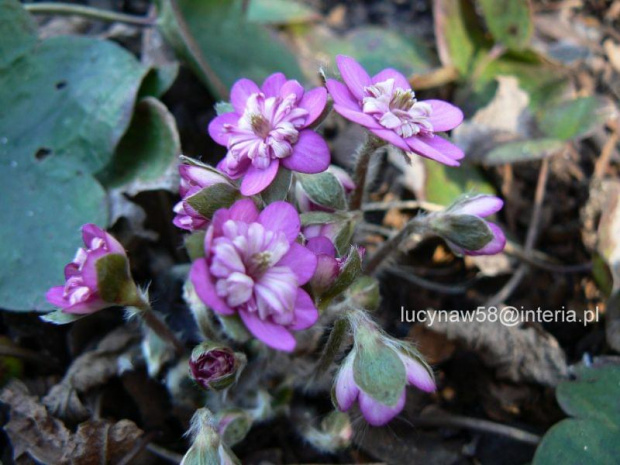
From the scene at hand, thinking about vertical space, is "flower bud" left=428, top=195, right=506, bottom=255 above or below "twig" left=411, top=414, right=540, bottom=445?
above

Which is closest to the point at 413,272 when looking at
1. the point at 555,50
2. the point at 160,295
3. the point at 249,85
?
the point at 160,295

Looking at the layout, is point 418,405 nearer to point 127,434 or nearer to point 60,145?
point 127,434

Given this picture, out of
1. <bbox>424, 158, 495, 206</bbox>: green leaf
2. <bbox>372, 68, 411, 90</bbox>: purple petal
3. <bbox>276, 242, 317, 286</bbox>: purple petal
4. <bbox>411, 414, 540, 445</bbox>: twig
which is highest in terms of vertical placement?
<bbox>372, 68, 411, 90</bbox>: purple petal

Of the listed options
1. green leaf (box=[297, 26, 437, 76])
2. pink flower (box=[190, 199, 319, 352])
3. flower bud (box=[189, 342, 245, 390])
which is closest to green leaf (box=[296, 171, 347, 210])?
pink flower (box=[190, 199, 319, 352])

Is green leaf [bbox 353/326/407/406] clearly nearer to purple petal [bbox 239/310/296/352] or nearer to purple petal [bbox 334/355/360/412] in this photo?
purple petal [bbox 334/355/360/412]

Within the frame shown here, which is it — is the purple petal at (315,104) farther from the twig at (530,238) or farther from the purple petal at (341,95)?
the twig at (530,238)

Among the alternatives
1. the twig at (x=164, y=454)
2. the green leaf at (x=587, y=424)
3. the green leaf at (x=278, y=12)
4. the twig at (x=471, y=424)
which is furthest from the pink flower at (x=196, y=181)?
the green leaf at (x=278, y=12)

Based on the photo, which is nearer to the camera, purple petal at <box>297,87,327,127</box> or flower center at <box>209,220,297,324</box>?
flower center at <box>209,220,297,324</box>
